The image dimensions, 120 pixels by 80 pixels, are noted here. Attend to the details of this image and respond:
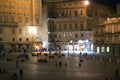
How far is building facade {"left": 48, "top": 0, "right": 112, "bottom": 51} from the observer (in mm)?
130750

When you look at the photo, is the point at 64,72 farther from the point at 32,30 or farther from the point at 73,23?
the point at 73,23

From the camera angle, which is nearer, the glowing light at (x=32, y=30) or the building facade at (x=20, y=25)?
the building facade at (x=20, y=25)

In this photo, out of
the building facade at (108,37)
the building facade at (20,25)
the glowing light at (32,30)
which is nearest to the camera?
the building facade at (108,37)

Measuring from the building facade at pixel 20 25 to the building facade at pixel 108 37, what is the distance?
2301 centimetres

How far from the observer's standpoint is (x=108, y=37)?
97625 millimetres

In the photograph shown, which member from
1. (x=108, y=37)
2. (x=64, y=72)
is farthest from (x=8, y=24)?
(x=64, y=72)

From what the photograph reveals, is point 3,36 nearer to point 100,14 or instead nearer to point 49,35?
point 49,35

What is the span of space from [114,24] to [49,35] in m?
48.8

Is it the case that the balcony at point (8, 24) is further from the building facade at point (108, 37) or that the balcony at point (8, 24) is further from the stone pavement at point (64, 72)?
the stone pavement at point (64, 72)

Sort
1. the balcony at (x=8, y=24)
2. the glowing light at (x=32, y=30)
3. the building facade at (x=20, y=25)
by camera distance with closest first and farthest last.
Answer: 1. the balcony at (x=8, y=24)
2. the building facade at (x=20, y=25)
3. the glowing light at (x=32, y=30)

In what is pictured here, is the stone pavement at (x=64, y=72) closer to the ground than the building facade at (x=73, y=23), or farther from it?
closer to the ground

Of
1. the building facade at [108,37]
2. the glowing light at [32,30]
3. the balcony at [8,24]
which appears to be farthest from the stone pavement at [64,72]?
the glowing light at [32,30]

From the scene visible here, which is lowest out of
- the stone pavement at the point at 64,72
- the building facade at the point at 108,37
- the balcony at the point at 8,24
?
the stone pavement at the point at 64,72

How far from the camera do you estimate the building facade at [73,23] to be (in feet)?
429
